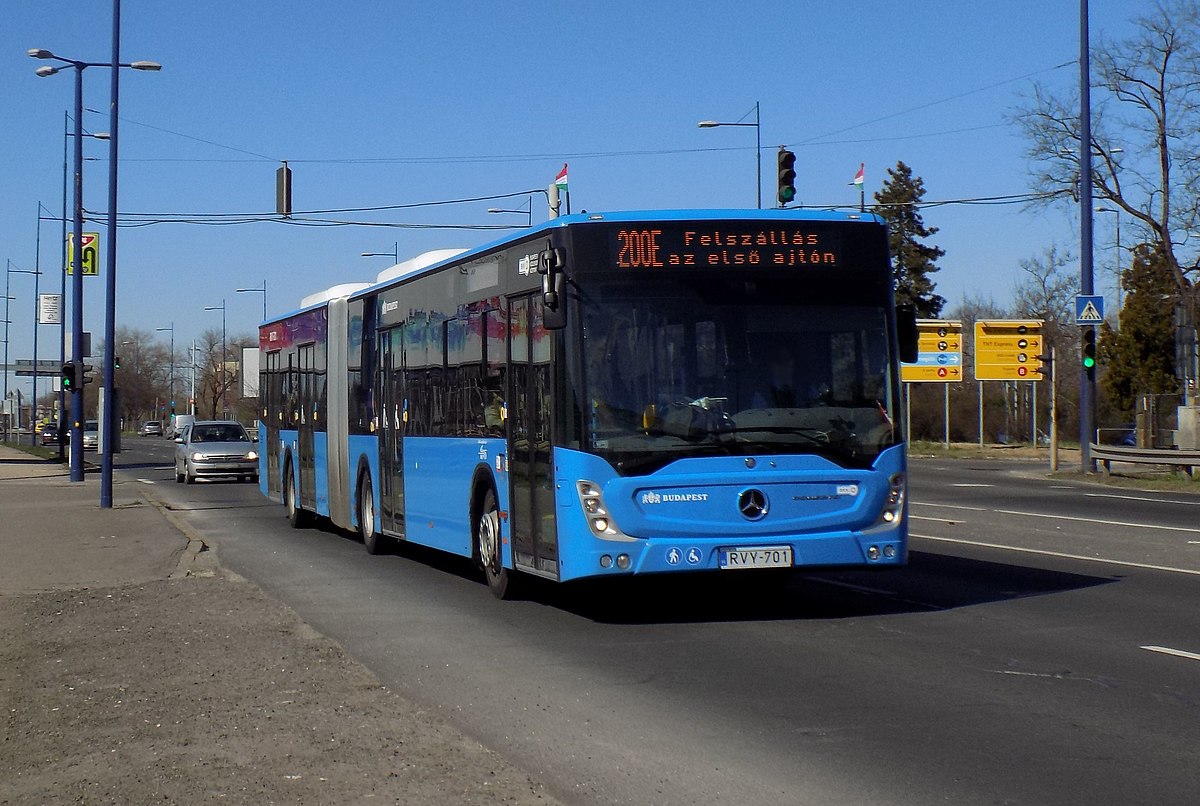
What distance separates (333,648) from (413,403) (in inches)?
231

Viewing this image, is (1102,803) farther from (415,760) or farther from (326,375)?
(326,375)

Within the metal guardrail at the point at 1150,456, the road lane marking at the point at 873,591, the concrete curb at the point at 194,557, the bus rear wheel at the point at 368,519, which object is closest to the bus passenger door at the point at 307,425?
the concrete curb at the point at 194,557

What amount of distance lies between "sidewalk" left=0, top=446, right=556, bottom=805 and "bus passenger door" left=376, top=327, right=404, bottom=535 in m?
2.41

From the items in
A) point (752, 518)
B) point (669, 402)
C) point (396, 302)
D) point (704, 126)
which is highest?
point (704, 126)

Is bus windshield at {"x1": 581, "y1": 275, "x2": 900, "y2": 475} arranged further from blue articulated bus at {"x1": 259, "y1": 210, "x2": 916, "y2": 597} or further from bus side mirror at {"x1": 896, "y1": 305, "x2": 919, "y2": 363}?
bus side mirror at {"x1": 896, "y1": 305, "x2": 919, "y2": 363}

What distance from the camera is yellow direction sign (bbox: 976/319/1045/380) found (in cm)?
5744

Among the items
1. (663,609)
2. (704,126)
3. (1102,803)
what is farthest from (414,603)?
(704,126)

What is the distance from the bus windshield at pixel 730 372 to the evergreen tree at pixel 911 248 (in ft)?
249

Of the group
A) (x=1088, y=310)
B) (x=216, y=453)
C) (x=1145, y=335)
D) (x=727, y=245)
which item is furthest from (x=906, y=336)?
(x=1145, y=335)

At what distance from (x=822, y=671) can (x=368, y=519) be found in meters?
9.91

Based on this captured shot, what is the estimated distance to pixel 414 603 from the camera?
526 inches

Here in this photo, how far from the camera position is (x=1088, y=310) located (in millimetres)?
33844

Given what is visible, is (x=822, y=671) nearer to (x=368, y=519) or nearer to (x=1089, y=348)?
(x=368, y=519)

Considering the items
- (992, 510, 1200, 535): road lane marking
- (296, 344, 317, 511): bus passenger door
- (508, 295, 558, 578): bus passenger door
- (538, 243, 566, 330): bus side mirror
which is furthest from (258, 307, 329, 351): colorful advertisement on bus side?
(992, 510, 1200, 535): road lane marking
